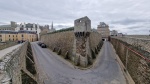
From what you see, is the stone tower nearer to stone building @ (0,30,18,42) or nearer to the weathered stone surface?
the weathered stone surface

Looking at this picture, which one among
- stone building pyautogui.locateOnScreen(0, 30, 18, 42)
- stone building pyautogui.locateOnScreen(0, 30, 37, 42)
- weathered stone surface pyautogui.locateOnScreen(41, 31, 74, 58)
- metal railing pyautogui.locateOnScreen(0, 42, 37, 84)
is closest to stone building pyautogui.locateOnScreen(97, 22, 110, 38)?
stone building pyautogui.locateOnScreen(0, 30, 37, 42)

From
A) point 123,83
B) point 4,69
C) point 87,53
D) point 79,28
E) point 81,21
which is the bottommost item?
point 123,83

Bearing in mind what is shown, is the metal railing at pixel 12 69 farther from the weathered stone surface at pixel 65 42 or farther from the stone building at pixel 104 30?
the stone building at pixel 104 30

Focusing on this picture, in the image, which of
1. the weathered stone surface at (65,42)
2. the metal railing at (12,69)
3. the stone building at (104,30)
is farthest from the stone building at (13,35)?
the metal railing at (12,69)

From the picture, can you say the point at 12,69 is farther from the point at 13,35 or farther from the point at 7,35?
the point at 13,35

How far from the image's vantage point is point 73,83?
1034cm

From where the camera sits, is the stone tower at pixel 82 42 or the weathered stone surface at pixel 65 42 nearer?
the stone tower at pixel 82 42

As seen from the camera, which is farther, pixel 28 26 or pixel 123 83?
→ pixel 28 26

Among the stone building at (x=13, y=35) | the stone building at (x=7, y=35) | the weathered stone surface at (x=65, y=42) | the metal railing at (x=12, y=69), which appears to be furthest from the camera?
the stone building at (x=13, y=35)

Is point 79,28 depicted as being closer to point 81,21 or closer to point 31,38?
point 81,21

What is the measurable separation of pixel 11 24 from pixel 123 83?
3659 inches

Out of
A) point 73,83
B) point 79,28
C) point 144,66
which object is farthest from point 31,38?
point 144,66

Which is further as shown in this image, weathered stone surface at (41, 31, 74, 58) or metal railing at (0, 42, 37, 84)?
weathered stone surface at (41, 31, 74, 58)

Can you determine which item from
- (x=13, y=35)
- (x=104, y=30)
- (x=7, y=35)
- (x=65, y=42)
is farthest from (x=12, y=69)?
(x=104, y=30)
